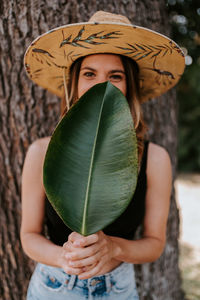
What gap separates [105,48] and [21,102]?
32.7 inches

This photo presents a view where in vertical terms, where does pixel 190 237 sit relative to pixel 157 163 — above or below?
below

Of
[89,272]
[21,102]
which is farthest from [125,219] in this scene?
[21,102]

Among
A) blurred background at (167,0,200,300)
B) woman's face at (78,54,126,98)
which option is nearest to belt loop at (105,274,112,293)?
woman's face at (78,54,126,98)

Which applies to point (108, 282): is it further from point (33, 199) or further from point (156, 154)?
point (156, 154)

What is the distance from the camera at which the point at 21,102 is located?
196cm

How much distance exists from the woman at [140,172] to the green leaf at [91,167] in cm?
37

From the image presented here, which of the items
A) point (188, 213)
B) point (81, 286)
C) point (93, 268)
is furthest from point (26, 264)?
point (188, 213)

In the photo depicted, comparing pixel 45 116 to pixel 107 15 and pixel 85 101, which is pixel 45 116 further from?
pixel 85 101

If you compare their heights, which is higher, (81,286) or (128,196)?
(128,196)

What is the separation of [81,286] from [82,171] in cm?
73

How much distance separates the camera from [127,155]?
844mm

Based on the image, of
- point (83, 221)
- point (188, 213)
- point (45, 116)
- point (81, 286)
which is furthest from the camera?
point (188, 213)

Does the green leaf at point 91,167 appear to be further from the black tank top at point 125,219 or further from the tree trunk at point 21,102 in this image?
the tree trunk at point 21,102


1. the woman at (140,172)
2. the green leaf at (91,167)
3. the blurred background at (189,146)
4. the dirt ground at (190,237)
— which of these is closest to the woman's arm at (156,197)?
the woman at (140,172)
